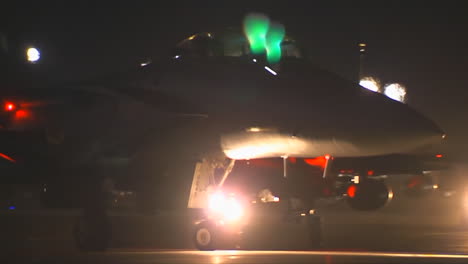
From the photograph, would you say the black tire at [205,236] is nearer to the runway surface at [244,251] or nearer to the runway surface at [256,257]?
the runway surface at [244,251]

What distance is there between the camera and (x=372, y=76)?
19609mm

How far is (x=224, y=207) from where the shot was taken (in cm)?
1134

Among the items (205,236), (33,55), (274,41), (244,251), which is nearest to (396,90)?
(33,55)

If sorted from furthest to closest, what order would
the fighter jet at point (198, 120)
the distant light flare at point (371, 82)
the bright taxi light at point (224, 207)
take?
the distant light flare at point (371, 82) → the bright taxi light at point (224, 207) → the fighter jet at point (198, 120)

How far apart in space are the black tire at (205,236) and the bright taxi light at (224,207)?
0.71 ft

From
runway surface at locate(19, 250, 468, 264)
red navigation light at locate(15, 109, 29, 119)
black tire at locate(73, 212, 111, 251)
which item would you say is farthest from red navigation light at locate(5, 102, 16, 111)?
runway surface at locate(19, 250, 468, 264)

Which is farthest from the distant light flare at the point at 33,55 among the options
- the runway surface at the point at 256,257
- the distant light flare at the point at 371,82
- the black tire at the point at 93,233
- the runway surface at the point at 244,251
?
the runway surface at the point at 256,257

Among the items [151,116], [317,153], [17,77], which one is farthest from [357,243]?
[17,77]

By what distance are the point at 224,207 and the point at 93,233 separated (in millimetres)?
1938

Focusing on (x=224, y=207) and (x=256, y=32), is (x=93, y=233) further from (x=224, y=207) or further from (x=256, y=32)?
(x=256, y=32)

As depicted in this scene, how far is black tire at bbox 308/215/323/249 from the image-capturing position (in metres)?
11.6

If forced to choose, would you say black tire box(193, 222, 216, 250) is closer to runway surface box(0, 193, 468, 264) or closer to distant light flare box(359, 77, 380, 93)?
runway surface box(0, 193, 468, 264)

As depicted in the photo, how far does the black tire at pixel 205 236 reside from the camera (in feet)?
36.5

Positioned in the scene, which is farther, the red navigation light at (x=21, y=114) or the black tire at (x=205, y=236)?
the red navigation light at (x=21, y=114)
